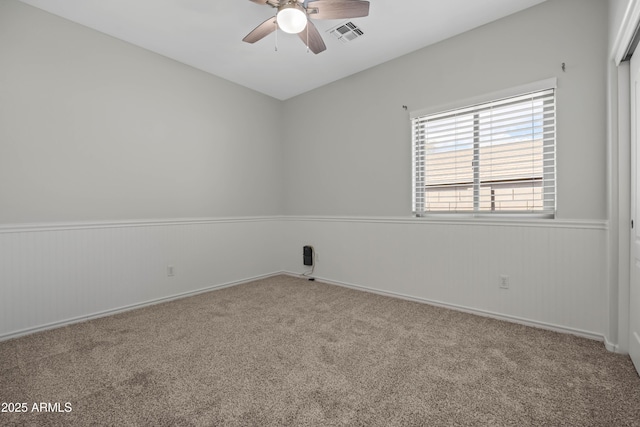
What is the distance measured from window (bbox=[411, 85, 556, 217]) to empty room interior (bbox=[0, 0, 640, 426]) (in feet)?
0.06

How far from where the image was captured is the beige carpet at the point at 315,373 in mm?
1419

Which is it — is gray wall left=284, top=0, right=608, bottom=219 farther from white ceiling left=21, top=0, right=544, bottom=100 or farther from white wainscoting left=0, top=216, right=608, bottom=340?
white wainscoting left=0, top=216, right=608, bottom=340

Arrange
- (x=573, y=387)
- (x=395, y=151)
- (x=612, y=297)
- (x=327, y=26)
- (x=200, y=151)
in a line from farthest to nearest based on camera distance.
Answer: (x=200, y=151)
(x=395, y=151)
(x=327, y=26)
(x=612, y=297)
(x=573, y=387)

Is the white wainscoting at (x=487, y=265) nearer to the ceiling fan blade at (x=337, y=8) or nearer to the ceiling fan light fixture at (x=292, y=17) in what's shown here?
the ceiling fan blade at (x=337, y=8)

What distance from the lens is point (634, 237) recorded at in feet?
5.97

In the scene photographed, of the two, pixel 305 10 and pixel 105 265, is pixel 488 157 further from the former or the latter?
pixel 105 265

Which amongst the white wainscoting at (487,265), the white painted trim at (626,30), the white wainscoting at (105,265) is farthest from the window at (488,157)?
the white wainscoting at (105,265)

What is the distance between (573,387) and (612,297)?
889 millimetres

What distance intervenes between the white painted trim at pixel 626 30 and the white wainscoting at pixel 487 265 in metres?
1.16

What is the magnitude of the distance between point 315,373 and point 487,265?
188cm

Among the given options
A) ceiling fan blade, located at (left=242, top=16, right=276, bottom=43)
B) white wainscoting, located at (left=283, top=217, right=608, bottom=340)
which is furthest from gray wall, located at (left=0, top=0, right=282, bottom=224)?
white wainscoting, located at (left=283, top=217, right=608, bottom=340)

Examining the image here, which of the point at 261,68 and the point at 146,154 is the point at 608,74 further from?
the point at 146,154

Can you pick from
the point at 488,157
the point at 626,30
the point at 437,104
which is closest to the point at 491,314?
the point at 488,157

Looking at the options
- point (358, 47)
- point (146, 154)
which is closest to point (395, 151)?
point (358, 47)
